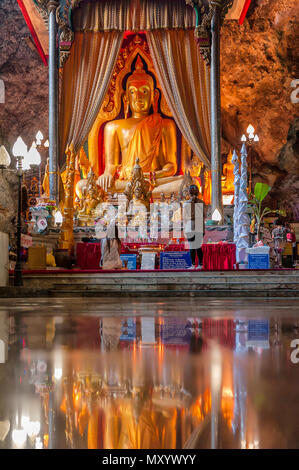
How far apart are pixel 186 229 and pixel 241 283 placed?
1.34m

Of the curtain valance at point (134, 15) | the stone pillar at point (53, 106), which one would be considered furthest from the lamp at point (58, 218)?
the curtain valance at point (134, 15)

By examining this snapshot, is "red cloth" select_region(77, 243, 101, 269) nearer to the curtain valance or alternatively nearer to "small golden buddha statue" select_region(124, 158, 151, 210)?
"small golden buddha statue" select_region(124, 158, 151, 210)

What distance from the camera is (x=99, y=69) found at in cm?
1402

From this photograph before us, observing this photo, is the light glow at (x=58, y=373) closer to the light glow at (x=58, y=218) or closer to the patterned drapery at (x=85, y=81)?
the light glow at (x=58, y=218)

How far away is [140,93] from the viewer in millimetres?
15688

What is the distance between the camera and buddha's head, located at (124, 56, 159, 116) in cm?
1567

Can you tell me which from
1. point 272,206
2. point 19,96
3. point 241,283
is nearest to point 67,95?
point 19,96

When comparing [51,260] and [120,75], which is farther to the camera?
[120,75]

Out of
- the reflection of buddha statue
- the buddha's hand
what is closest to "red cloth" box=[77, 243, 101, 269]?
the buddha's hand

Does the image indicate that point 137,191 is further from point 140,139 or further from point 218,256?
point 218,256

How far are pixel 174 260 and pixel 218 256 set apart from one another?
857mm

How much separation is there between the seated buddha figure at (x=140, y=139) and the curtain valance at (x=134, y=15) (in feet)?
7.11

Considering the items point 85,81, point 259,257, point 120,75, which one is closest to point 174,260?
point 259,257

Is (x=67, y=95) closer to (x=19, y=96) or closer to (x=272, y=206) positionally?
(x=19, y=96)
